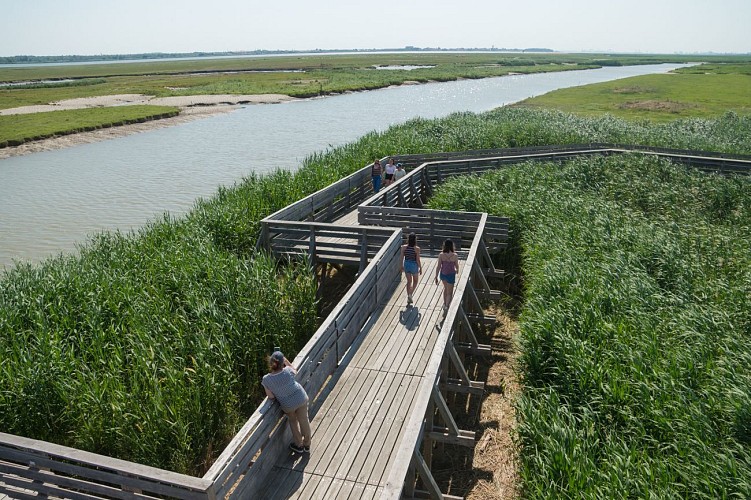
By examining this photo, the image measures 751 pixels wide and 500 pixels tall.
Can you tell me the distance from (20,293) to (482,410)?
34.1ft

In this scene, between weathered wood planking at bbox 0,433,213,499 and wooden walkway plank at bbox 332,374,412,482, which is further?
wooden walkway plank at bbox 332,374,412,482

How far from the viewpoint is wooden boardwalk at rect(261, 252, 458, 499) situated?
6879 millimetres

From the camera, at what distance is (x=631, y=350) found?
952 centimetres

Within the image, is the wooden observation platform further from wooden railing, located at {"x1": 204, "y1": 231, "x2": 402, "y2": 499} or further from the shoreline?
the shoreline

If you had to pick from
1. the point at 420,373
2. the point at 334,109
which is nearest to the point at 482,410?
the point at 420,373

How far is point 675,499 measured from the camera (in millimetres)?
6465

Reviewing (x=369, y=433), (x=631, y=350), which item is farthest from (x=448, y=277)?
(x=369, y=433)

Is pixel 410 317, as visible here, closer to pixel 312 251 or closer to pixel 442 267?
pixel 442 267

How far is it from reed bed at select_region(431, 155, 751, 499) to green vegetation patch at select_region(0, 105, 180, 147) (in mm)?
41023

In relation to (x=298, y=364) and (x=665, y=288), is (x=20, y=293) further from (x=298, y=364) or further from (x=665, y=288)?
(x=665, y=288)

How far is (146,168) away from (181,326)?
2799 cm

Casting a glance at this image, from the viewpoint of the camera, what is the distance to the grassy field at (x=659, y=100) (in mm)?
57219

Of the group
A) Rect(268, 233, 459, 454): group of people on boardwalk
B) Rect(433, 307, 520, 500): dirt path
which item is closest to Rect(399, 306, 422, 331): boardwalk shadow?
Rect(433, 307, 520, 500): dirt path

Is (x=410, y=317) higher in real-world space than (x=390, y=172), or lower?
lower
